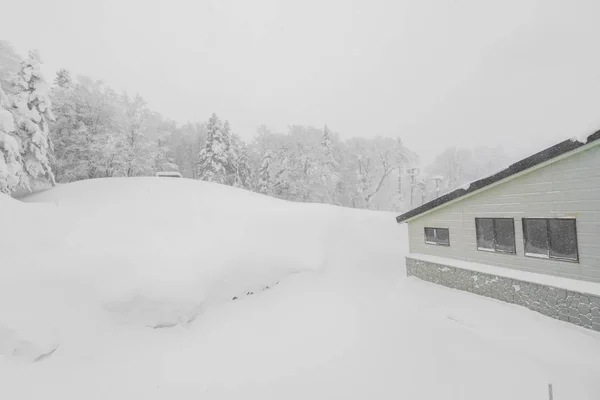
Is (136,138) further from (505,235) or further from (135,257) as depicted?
(505,235)

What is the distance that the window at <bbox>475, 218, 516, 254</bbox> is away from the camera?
8.62m

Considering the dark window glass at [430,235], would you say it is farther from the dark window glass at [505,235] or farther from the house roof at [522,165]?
the dark window glass at [505,235]

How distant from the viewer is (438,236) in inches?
446

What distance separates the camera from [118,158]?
72.9 ft

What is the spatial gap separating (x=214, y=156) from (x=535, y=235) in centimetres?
3177

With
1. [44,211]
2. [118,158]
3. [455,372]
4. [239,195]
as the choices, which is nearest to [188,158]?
[118,158]

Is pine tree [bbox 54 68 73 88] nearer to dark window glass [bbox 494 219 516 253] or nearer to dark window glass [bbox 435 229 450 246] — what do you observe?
dark window glass [bbox 435 229 450 246]

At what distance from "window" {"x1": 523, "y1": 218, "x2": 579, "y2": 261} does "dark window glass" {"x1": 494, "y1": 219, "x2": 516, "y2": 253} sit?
0.36 meters

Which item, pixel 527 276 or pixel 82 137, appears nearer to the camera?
pixel 527 276

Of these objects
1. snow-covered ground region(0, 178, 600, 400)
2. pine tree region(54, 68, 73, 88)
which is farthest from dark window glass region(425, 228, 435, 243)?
pine tree region(54, 68, 73, 88)

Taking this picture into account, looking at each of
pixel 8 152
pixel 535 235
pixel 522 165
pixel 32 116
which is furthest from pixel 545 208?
pixel 32 116

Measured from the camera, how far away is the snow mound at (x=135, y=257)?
6.39 metres

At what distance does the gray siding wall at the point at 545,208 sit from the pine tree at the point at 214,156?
28178mm

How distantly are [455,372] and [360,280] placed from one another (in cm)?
568
